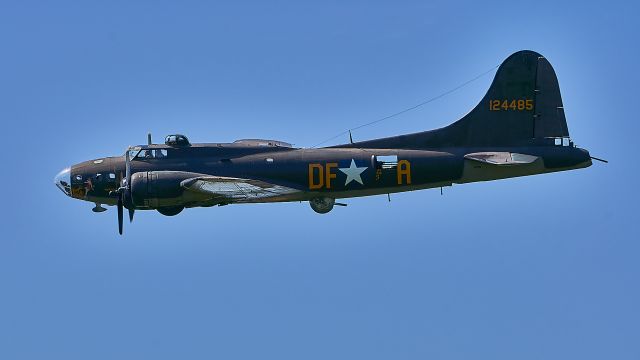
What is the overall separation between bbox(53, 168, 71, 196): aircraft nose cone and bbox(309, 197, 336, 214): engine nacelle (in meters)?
9.55

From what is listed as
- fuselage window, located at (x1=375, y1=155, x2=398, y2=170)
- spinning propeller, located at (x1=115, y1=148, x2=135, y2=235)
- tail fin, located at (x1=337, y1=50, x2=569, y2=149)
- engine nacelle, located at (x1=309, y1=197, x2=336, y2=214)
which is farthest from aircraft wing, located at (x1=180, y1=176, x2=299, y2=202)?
tail fin, located at (x1=337, y1=50, x2=569, y2=149)

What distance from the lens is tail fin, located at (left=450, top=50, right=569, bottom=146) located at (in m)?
44.6

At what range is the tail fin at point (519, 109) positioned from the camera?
4462 centimetres

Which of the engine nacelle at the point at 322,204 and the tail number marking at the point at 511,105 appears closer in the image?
the engine nacelle at the point at 322,204

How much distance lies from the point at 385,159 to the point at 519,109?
19.0 feet

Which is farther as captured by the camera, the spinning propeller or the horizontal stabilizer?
the horizontal stabilizer

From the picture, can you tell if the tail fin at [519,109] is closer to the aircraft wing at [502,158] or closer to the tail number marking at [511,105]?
the tail number marking at [511,105]

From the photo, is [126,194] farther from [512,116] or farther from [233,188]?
[512,116]

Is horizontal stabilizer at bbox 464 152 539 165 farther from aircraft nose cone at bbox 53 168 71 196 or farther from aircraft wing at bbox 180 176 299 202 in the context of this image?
aircraft nose cone at bbox 53 168 71 196

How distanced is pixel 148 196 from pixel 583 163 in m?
16.5

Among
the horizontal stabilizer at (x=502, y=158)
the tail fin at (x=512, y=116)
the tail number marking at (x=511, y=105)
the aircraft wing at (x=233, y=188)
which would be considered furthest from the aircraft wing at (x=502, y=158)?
the aircraft wing at (x=233, y=188)

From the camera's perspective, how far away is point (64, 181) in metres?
45.0

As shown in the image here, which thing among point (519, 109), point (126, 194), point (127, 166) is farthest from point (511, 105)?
point (126, 194)

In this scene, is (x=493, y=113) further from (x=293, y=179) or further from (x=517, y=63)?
(x=293, y=179)
